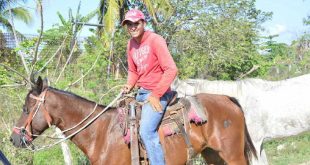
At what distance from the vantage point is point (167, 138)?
193 inches

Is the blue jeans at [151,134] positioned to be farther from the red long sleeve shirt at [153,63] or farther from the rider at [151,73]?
the red long sleeve shirt at [153,63]

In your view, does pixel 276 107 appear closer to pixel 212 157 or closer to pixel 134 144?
pixel 212 157

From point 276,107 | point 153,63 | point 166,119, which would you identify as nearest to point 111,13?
point 276,107

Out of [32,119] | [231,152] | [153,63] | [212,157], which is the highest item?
[153,63]

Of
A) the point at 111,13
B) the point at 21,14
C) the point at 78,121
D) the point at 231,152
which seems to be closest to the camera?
the point at 78,121

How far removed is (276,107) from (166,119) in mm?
2760

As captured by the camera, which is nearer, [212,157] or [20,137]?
[20,137]

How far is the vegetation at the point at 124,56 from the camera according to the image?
25.6 ft

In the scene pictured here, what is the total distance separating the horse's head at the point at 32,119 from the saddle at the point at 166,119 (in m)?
0.85

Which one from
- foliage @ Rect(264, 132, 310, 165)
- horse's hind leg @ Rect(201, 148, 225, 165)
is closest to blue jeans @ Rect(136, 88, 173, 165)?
horse's hind leg @ Rect(201, 148, 225, 165)

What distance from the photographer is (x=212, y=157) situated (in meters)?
5.57

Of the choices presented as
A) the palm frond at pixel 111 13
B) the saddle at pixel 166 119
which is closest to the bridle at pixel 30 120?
the saddle at pixel 166 119

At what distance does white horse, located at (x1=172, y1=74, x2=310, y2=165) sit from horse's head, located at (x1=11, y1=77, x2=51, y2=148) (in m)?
3.64

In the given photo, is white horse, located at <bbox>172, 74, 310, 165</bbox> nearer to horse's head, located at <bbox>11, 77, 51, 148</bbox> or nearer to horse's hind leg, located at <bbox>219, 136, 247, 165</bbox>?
horse's hind leg, located at <bbox>219, 136, 247, 165</bbox>
